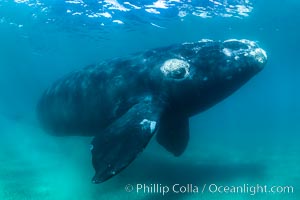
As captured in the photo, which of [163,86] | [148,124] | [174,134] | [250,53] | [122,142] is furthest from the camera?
[174,134]

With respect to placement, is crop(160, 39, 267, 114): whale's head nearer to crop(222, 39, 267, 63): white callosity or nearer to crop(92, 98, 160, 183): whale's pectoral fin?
crop(222, 39, 267, 63): white callosity

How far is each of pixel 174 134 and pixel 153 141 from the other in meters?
14.8

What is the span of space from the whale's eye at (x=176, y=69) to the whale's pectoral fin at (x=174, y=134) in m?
1.66

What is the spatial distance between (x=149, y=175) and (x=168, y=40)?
32329mm

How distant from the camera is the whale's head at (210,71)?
31.9 ft

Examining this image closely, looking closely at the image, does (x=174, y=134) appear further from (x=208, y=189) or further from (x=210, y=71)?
(x=210, y=71)

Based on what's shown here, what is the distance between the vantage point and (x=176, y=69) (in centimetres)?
979

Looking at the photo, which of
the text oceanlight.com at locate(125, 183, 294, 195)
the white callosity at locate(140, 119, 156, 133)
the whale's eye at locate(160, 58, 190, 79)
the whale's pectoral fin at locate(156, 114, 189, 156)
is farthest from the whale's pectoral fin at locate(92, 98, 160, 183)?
the text oceanlight.com at locate(125, 183, 294, 195)

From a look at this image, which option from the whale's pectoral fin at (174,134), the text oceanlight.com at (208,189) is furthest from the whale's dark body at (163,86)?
the text oceanlight.com at (208,189)

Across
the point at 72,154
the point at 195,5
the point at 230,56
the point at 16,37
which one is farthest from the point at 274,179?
the point at 16,37

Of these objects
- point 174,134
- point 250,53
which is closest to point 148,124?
point 174,134

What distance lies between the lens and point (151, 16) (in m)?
32.3

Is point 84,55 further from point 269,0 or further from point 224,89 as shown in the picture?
point 224,89

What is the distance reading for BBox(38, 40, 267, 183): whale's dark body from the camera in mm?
9305
